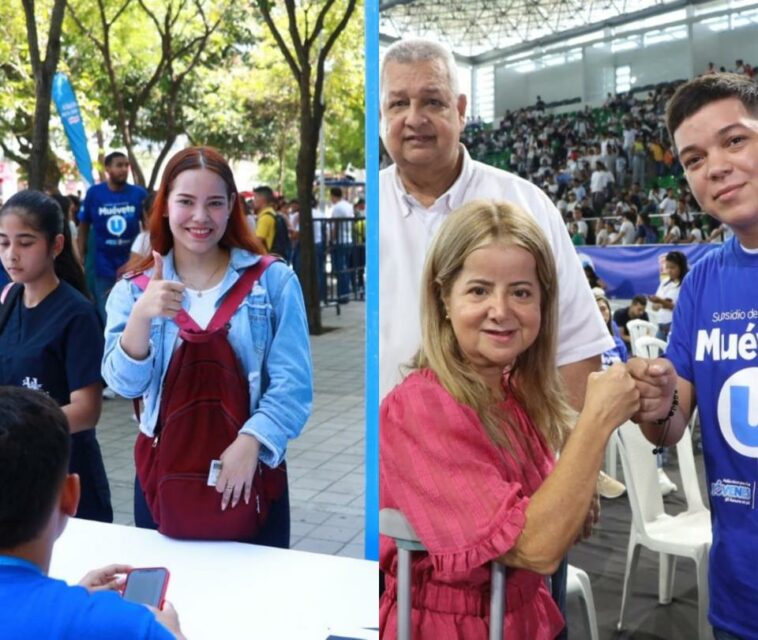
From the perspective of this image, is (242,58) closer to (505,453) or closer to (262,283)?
(262,283)

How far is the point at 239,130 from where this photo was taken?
5.16 ft

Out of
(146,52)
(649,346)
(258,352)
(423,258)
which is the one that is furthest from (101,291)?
(649,346)

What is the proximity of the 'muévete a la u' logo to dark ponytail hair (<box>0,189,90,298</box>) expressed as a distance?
113 centimetres

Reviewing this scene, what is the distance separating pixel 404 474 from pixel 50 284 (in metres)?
0.91

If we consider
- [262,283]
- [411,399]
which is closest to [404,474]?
[411,399]

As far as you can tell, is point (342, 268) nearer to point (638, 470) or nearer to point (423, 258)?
point (423, 258)

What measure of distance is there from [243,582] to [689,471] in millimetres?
808

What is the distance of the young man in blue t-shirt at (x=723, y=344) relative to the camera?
0.86 meters

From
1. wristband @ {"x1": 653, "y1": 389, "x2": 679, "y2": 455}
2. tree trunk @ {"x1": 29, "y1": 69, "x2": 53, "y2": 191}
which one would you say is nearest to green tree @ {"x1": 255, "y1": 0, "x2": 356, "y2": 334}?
tree trunk @ {"x1": 29, "y1": 69, "x2": 53, "y2": 191}

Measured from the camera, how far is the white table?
138cm

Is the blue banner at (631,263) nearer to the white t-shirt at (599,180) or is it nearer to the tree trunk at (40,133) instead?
the white t-shirt at (599,180)

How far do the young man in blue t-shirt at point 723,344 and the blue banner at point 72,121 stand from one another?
1.19 meters

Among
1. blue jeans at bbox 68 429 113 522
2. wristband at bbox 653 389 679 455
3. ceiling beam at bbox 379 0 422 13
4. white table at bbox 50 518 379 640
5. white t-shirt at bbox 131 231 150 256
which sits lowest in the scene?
white table at bbox 50 518 379 640

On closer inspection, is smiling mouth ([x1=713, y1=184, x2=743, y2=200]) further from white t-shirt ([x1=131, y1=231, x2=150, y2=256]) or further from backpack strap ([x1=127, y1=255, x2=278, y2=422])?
white t-shirt ([x1=131, y1=231, x2=150, y2=256])
